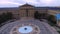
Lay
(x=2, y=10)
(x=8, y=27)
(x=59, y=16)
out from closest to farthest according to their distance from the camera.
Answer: (x=8, y=27), (x=59, y=16), (x=2, y=10)

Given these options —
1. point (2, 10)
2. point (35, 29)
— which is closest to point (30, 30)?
point (35, 29)

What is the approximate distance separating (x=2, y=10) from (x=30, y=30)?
17732 mm

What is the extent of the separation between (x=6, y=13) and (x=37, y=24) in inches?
526

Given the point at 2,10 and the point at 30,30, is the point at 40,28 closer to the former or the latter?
the point at 30,30

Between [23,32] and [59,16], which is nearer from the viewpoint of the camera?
[23,32]

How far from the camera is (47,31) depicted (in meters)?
27.1

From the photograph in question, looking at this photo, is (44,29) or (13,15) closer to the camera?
(44,29)

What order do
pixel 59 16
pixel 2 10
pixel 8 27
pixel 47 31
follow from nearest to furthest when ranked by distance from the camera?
1. pixel 47 31
2. pixel 8 27
3. pixel 59 16
4. pixel 2 10

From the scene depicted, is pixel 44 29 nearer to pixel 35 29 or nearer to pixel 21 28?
pixel 35 29

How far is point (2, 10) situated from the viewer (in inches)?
1721

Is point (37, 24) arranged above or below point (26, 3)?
below

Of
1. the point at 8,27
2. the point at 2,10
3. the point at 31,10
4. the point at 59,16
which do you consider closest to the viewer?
the point at 8,27

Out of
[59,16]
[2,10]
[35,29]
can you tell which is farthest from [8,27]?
[2,10]

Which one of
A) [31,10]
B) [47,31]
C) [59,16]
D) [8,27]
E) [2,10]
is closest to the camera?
[47,31]
